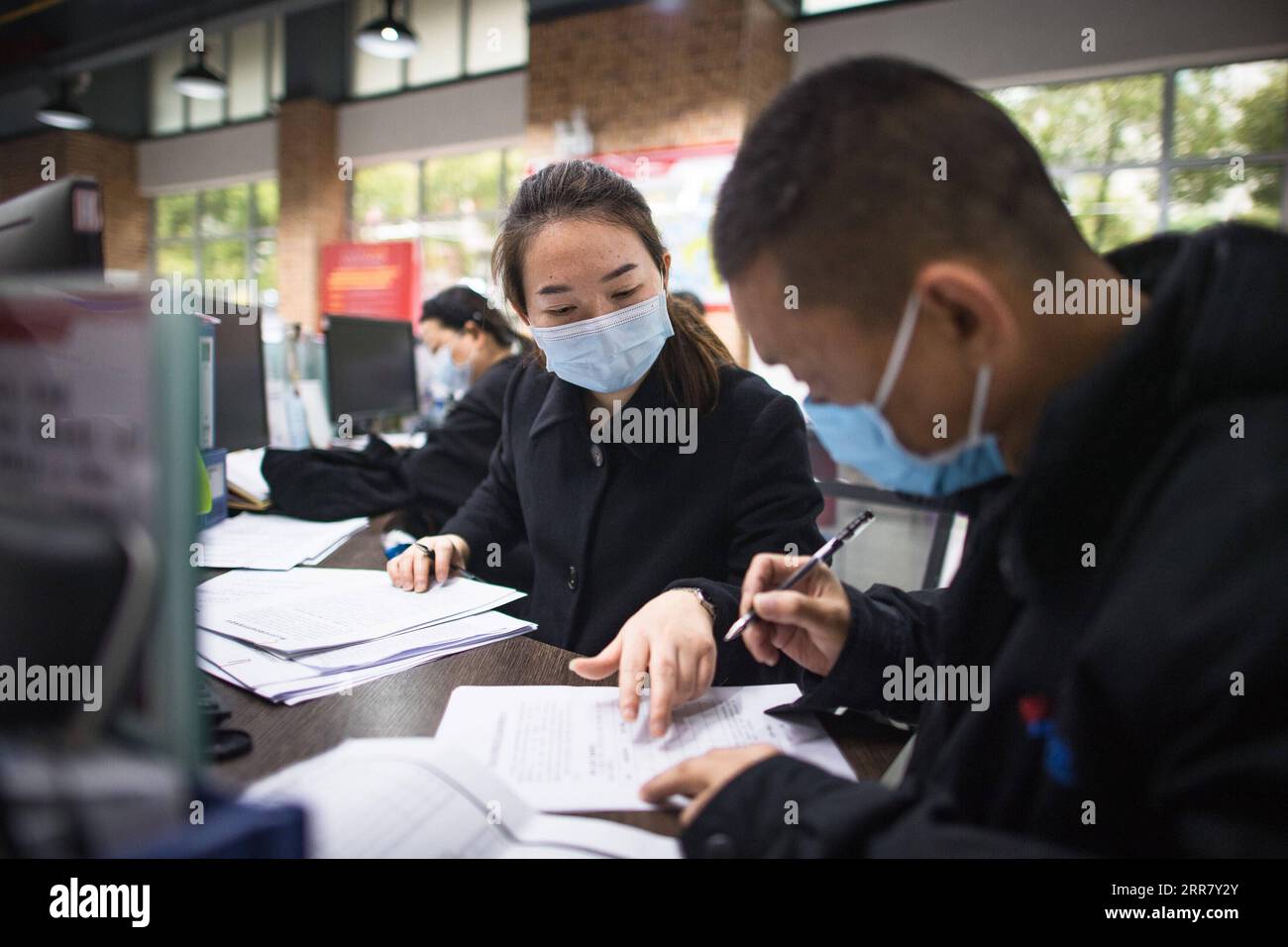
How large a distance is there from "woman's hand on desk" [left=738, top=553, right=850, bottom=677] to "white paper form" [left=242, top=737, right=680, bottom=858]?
0.95 feet

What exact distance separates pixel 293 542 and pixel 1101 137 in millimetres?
6478

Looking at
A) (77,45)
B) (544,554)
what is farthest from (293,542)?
(77,45)

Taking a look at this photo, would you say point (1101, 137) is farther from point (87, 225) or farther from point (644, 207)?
point (87, 225)

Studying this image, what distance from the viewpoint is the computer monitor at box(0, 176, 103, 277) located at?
0.83 meters

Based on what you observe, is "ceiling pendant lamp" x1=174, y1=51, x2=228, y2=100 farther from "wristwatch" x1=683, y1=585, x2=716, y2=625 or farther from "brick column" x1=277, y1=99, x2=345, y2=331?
"wristwatch" x1=683, y1=585, x2=716, y2=625

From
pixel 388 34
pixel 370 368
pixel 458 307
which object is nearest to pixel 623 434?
pixel 370 368

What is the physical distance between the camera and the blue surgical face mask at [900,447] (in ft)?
2.24

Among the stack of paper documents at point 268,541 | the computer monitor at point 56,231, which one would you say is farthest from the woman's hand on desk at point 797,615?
the stack of paper documents at point 268,541

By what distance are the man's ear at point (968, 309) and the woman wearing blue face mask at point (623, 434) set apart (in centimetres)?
68

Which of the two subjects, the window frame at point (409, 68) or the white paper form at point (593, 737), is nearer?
the white paper form at point (593, 737)

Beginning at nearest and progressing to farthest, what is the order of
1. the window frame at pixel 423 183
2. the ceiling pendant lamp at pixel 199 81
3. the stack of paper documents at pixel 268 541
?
the stack of paper documents at pixel 268 541
the ceiling pendant lamp at pixel 199 81
the window frame at pixel 423 183

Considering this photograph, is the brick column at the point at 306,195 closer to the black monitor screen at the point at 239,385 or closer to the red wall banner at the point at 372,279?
the red wall banner at the point at 372,279

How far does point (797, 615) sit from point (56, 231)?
917 mm
